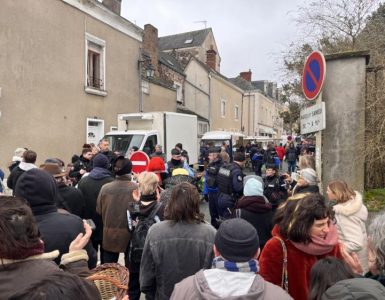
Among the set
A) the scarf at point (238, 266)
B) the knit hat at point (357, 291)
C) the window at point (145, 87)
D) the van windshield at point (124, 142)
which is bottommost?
the scarf at point (238, 266)

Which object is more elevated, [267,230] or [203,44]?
[203,44]

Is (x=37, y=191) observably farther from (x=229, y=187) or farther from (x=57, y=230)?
(x=229, y=187)

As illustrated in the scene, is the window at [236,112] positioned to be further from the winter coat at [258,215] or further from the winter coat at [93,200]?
the winter coat at [258,215]

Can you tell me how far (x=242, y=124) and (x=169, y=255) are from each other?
4004cm

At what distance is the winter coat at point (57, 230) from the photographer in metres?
2.55

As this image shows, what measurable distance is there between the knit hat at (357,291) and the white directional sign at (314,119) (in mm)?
3604

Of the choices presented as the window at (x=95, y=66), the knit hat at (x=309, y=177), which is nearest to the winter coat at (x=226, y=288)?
the knit hat at (x=309, y=177)

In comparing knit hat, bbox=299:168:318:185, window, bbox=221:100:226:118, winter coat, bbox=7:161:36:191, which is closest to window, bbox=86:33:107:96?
winter coat, bbox=7:161:36:191

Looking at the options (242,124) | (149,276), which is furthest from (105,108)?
(242,124)

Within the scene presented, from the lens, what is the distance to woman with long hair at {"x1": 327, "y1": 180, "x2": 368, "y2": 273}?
348 centimetres

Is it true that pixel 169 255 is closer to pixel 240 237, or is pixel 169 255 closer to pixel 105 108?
pixel 240 237

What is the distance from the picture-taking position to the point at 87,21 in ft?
48.5

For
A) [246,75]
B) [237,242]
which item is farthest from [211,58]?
[237,242]

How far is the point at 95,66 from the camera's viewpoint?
16078 mm
